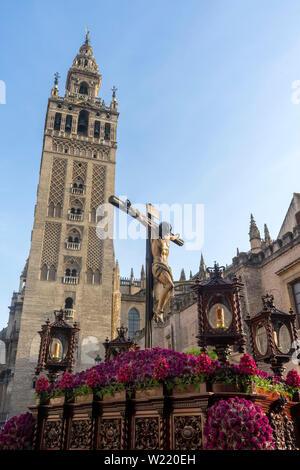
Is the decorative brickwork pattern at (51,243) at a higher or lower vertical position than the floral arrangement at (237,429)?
higher

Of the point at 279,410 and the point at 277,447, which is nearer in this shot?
the point at 277,447

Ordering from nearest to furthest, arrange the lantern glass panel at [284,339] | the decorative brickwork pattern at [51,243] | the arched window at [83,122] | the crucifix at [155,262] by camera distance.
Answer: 1. the lantern glass panel at [284,339]
2. the crucifix at [155,262]
3. the decorative brickwork pattern at [51,243]
4. the arched window at [83,122]

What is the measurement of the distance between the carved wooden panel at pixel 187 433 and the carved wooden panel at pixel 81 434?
181cm

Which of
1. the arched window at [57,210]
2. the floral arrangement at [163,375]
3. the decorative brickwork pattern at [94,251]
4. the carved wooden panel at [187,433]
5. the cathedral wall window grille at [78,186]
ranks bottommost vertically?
the carved wooden panel at [187,433]

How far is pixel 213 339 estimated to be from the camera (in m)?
7.45

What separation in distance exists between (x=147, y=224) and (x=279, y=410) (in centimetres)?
563

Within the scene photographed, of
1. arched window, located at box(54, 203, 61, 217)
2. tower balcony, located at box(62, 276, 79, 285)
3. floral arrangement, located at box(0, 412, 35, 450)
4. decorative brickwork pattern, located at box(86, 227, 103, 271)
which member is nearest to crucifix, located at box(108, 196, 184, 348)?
floral arrangement, located at box(0, 412, 35, 450)

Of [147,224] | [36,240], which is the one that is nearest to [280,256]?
[147,224]

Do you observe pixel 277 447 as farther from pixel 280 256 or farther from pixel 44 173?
pixel 44 173

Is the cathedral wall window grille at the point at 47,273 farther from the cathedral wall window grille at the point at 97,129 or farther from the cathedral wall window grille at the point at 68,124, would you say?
the cathedral wall window grille at the point at 97,129

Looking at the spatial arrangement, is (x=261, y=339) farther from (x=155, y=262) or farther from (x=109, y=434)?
(x=109, y=434)

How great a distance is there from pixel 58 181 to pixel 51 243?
6.54 metres

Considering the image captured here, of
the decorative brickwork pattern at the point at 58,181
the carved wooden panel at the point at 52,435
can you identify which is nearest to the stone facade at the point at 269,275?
the carved wooden panel at the point at 52,435

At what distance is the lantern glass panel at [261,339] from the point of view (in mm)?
8906
